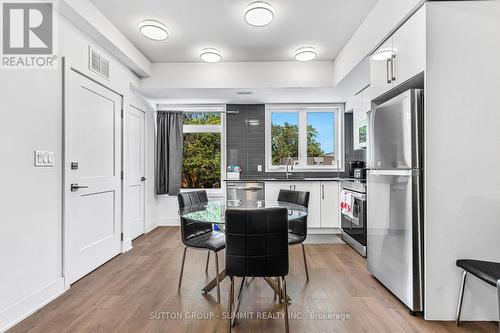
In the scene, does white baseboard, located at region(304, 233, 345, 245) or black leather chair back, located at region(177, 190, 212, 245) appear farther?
white baseboard, located at region(304, 233, 345, 245)

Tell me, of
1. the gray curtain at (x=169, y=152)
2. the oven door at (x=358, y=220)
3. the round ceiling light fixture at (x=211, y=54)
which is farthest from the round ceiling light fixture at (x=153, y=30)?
the oven door at (x=358, y=220)

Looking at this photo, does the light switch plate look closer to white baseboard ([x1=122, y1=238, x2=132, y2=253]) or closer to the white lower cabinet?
white baseboard ([x1=122, y1=238, x2=132, y2=253])

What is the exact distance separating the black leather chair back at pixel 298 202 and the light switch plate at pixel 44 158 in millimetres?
2204

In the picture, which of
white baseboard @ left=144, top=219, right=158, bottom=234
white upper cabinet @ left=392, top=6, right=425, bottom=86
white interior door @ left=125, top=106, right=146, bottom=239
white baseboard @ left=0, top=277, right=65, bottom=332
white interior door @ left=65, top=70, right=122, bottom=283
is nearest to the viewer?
white baseboard @ left=0, top=277, right=65, bottom=332

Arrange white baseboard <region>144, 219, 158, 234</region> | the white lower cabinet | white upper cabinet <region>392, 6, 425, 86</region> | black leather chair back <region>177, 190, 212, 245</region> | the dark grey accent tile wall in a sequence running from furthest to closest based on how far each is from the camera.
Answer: the dark grey accent tile wall < white baseboard <region>144, 219, 158, 234</region> < the white lower cabinet < black leather chair back <region>177, 190, 212, 245</region> < white upper cabinet <region>392, 6, 425, 86</region>

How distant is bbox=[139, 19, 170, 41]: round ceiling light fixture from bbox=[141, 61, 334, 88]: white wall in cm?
91

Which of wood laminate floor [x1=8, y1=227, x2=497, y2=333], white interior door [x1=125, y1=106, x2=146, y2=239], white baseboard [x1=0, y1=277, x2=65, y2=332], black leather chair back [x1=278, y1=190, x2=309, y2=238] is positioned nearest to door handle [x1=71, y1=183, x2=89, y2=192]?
white baseboard [x1=0, y1=277, x2=65, y2=332]

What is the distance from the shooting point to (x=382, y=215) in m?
2.38

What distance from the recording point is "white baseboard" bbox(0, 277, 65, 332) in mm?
1800

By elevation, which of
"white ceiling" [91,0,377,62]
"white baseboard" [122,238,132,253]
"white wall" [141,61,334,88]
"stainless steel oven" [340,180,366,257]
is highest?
"white ceiling" [91,0,377,62]

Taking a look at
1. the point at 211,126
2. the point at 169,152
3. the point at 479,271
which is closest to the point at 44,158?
the point at 169,152

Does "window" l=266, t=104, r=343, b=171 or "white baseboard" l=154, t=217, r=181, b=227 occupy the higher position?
"window" l=266, t=104, r=343, b=171

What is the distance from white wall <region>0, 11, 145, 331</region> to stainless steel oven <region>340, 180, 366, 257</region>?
325 cm

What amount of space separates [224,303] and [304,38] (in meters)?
3.03
